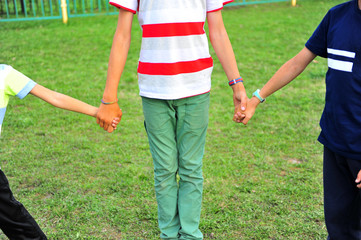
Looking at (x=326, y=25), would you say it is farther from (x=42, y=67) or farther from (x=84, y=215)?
(x=42, y=67)

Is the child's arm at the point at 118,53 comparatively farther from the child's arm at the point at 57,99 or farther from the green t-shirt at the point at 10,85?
the green t-shirt at the point at 10,85

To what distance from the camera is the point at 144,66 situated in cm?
268

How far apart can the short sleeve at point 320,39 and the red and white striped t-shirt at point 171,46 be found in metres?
0.63

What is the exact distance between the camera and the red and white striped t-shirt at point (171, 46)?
2555mm

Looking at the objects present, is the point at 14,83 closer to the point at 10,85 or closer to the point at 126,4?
the point at 10,85

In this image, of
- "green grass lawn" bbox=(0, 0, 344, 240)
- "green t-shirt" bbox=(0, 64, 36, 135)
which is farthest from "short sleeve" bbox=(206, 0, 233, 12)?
"green grass lawn" bbox=(0, 0, 344, 240)

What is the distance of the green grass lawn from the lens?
11.1 feet

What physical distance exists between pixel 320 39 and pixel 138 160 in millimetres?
2478

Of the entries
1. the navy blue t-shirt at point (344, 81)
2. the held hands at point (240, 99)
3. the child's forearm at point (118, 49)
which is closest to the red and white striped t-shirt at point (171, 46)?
the child's forearm at point (118, 49)

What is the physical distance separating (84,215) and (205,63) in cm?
162

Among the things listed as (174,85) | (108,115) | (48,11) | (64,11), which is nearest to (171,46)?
(174,85)

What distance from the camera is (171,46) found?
2582mm

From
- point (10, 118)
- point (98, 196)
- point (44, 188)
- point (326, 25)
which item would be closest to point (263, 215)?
point (98, 196)

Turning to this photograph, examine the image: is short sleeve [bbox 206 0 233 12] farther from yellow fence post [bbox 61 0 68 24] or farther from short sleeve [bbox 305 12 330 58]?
yellow fence post [bbox 61 0 68 24]
